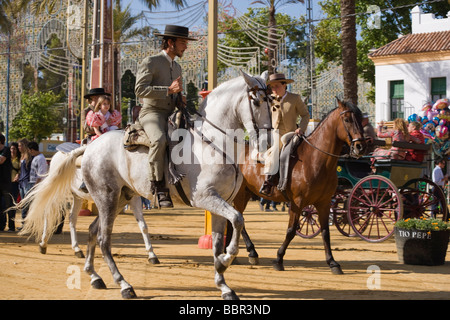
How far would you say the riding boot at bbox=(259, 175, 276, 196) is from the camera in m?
8.82

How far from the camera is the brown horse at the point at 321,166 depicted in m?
8.42

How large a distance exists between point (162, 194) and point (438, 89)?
2922 cm

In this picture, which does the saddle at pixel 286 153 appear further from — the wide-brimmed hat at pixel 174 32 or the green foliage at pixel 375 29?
the green foliage at pixel 375 29

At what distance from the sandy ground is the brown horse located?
746 millimetres

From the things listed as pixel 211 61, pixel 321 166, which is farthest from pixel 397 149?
pixel 211 61

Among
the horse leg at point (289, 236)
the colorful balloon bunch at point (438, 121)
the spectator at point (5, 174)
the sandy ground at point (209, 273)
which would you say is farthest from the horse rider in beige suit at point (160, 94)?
the colorful balloon bunch at point (438, 121)

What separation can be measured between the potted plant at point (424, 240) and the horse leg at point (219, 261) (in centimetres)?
358

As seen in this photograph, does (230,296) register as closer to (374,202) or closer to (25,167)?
(374,202)

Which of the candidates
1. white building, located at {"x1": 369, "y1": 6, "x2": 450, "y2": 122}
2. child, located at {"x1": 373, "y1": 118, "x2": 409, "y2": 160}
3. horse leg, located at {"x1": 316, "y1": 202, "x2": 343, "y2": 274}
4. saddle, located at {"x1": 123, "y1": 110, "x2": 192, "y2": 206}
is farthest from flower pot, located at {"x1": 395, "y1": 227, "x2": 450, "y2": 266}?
white building, located at {"x1": 369, "y1": 6, "x2": 450, "y2": 122}

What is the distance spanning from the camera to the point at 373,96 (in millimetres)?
39781

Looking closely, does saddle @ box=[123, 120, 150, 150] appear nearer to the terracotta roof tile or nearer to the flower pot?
the flower pot

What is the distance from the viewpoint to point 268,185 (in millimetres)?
8867
